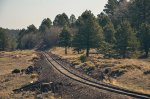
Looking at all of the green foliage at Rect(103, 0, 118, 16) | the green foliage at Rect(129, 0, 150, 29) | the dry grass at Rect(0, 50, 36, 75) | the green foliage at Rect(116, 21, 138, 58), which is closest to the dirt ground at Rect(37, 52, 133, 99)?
the dry grass at Rect(0, 50, 36, 75)

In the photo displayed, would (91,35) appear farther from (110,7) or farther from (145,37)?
(110,7)

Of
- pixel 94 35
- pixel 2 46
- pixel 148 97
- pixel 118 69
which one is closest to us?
pixel 148 97

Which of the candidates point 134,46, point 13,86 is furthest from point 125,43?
point 13,86

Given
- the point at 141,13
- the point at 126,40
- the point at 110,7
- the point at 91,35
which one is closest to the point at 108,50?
the point at 91,35

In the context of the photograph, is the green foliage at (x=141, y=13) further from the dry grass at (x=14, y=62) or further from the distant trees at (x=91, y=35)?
the dry grass at (x=14, y=62)

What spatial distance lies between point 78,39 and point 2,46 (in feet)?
339

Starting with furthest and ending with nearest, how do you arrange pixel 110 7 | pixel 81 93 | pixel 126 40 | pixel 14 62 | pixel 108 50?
pixel 110 7
pixel 14 62
pixel 108 50
pixel 126 40
pixel 81 93

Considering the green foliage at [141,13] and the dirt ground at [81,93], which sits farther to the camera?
the green foliage at [141,13]

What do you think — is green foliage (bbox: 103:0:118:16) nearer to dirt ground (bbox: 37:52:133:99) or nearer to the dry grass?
the dry grass

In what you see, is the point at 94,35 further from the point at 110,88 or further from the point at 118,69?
the point at 110,88

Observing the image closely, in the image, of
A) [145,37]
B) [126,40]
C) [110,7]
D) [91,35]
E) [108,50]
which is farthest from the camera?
[110,7]

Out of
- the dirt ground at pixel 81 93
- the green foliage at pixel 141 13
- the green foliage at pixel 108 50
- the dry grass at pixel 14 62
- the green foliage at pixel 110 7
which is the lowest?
the dry grass at pixel 14 62

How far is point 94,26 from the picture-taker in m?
84.3

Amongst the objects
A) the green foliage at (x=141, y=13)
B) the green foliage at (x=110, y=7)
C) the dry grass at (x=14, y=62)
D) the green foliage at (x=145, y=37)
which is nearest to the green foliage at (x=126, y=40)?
the green foliage at (x=145, y=37)
